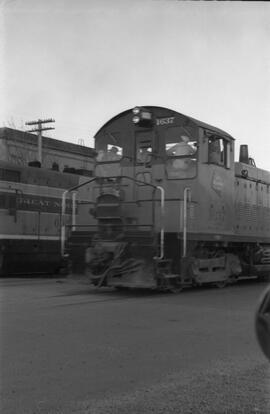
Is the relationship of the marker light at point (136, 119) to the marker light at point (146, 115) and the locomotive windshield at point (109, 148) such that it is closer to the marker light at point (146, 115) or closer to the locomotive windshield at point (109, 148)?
the marker light at point (146, 115)

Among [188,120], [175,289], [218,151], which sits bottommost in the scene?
[175,289]

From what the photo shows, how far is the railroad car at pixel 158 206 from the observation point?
1087 cm

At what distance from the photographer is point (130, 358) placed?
5547mm

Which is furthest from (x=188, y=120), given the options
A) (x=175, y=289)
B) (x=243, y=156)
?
(x=175, y=289)

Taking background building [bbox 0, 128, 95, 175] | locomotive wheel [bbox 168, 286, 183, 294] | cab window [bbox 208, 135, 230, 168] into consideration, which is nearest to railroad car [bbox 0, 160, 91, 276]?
locomotive wheel [bbox 168, 286, 183, 294]

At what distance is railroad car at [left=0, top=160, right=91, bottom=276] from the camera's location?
14.9 metres

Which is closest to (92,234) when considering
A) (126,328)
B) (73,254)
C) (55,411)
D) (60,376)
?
(73,254)

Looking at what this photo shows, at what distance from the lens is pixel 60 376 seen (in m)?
4.86

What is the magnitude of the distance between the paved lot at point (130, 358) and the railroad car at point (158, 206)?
140 cm

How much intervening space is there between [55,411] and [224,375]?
5.54 ft

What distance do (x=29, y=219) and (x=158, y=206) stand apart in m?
5.60

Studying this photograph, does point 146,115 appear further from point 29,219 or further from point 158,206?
point 29,219

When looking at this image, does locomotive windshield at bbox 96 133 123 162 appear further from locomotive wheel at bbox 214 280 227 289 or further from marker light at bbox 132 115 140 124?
locomotive wheel at bbox 214 280 227 289

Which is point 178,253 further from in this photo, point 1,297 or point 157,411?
point 157,411
